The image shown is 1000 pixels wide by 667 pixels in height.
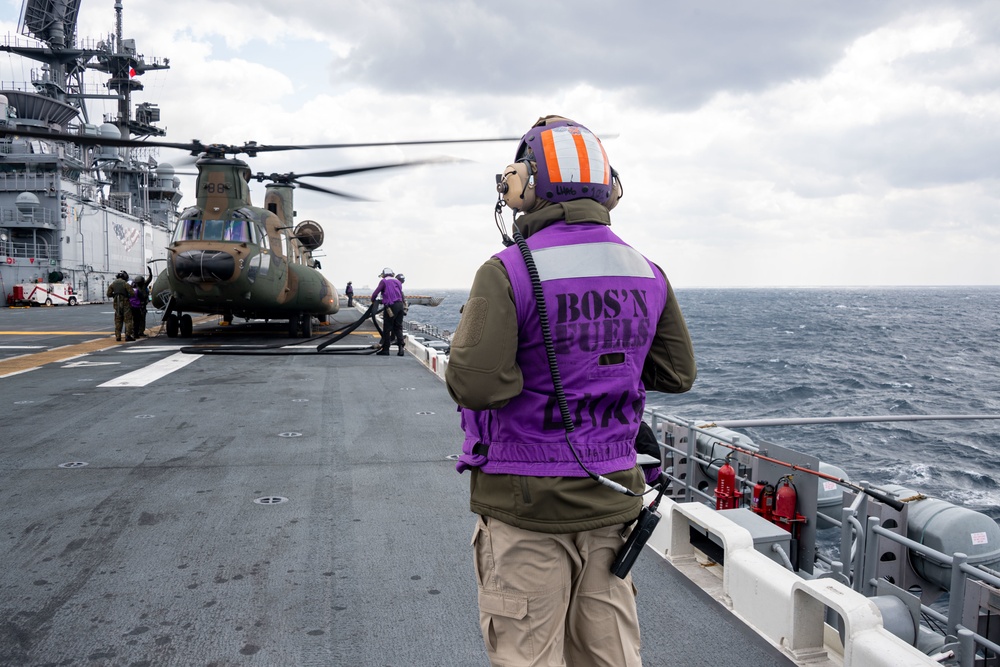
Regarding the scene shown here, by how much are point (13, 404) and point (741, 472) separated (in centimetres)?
877

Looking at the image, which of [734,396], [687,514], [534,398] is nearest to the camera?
[534,398]

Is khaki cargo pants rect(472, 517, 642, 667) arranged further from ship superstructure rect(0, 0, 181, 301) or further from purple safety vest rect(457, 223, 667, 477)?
ship superstructure rect(0, 0, 181, 301)

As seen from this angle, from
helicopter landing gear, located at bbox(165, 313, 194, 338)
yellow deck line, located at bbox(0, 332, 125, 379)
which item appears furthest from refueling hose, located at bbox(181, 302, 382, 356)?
helicopter landing gear, located at bbox(165, 313, 194, 338)

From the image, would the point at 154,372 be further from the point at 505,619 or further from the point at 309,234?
the point at 505,619

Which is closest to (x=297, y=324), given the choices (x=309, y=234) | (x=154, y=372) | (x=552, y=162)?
(x=309, y=234)

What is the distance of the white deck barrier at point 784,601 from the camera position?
2.74m

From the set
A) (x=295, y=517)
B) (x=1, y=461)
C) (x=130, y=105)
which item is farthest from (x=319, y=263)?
(x=130, y=105)

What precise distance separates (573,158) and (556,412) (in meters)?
0.78

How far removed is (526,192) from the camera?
2113 mm

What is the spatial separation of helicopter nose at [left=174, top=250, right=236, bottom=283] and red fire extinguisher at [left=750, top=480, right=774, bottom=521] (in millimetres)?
12085

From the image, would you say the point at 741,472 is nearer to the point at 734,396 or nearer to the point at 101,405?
the point at 101,405

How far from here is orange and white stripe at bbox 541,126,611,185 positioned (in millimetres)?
Result: 2080

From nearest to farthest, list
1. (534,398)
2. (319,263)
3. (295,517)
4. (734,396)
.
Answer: (534,398)
(295,517)
(319,263)
(734,396)

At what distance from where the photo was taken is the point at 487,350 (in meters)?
1.83
